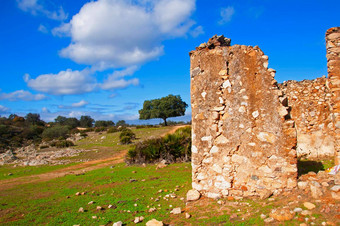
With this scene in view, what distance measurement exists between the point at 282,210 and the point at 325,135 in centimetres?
692

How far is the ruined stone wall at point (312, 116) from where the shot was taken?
9.52 meters

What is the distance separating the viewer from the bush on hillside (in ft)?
42.8

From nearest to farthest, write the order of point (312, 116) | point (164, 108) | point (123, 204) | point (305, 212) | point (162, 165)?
point (305, 212) → point (123, 204) → point (312, 116) → point (162, 165) → point (164, 108)

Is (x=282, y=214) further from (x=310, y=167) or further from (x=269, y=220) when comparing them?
(x=310, y=167)

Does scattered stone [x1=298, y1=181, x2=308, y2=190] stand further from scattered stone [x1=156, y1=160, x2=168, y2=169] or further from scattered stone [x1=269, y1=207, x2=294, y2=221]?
scattered stone [x1=156, y1=160, x2=168, y2=169]

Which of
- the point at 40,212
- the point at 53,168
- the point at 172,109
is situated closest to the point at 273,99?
the point at 40,212

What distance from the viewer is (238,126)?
5785 mm

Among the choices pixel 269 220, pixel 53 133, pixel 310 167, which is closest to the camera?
pixel 269 220

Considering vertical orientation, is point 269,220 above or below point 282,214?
below

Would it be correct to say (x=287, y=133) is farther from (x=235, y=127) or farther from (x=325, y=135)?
(x=325, y=135)

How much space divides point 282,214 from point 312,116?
711 cm

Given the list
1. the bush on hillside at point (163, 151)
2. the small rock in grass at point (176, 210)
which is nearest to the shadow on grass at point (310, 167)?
the small rock in grass at point (176, 210)

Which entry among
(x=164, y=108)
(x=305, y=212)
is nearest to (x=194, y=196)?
(x=305, y=212)

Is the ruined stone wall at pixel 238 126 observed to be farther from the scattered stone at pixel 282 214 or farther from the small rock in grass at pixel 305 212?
the small rock in grass at pixel 305 212
